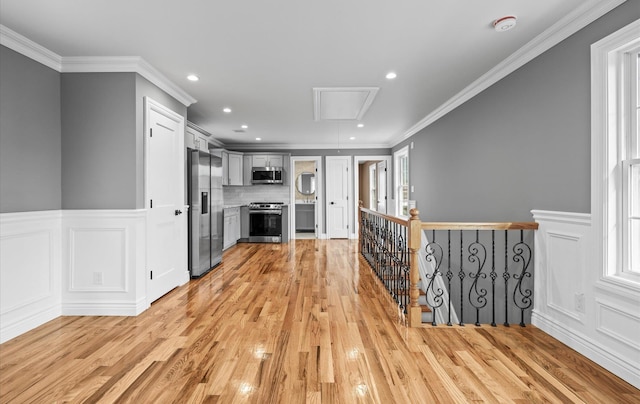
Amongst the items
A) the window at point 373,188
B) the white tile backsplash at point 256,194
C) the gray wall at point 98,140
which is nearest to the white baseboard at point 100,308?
the gray wall at point 98,140

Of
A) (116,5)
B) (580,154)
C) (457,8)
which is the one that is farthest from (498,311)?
(116,5)

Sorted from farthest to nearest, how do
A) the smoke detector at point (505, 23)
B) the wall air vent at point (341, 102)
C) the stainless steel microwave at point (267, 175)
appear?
1. the stainless steel microwave at point (267, 175)
2. the wall air vent at point (341, 102)
3. the smoke detector at point (505, 23)

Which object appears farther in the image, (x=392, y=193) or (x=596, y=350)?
(x=392, y=193)

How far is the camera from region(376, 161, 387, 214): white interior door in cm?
795

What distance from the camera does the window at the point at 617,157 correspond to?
1.97 m

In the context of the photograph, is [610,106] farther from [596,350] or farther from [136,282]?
[136,282]

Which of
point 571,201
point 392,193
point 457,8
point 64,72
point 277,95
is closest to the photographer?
point 457,8

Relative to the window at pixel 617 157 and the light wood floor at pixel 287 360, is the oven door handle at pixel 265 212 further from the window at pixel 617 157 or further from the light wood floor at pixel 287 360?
the window at pixel 617 157

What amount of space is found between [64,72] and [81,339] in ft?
8.14

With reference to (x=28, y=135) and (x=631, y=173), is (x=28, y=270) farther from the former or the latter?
(x=631, y=173)

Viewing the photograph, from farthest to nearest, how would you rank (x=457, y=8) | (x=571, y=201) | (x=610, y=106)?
(x=571, y=201) < (x=457, y=8) < (x=610, y=106)

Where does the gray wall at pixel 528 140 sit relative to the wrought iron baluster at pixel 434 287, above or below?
above

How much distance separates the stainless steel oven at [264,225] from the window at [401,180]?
2.87m

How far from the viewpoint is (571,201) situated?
2.34m
